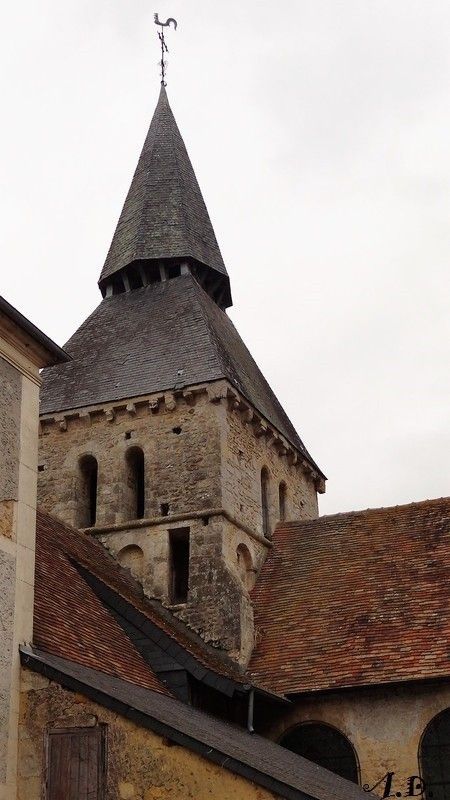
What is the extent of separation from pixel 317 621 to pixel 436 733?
274 cm

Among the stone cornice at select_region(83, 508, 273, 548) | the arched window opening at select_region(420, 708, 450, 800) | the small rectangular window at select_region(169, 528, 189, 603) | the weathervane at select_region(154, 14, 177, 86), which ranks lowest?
the arched window opening at select_region(420, 708, 450, 800)

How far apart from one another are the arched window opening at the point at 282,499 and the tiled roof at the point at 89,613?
4033 millimetres

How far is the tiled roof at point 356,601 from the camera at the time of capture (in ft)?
49.2

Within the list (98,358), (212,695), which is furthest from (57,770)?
(98,358)

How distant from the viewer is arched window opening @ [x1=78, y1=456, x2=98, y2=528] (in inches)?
730

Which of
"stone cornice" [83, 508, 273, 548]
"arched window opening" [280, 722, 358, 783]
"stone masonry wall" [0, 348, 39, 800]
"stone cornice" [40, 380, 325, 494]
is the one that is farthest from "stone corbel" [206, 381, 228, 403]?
"stone masonry wall" [0, 348, 39, 800]

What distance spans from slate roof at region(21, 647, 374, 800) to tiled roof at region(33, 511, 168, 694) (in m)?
0.32

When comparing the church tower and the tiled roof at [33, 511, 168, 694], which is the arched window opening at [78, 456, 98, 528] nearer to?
the church tower

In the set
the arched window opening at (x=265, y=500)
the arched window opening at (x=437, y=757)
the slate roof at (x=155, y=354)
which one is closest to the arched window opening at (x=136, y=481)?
the slate roof at (x=155, y=354)

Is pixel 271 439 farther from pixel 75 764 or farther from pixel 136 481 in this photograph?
pixel 75 764

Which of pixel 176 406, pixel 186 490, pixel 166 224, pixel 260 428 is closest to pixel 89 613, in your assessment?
pixel 186 490

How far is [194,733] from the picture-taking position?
10312mm

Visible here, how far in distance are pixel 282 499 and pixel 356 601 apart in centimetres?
405

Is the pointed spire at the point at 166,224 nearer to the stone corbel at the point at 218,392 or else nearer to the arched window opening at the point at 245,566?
the stone corbel at the point at 218,392
